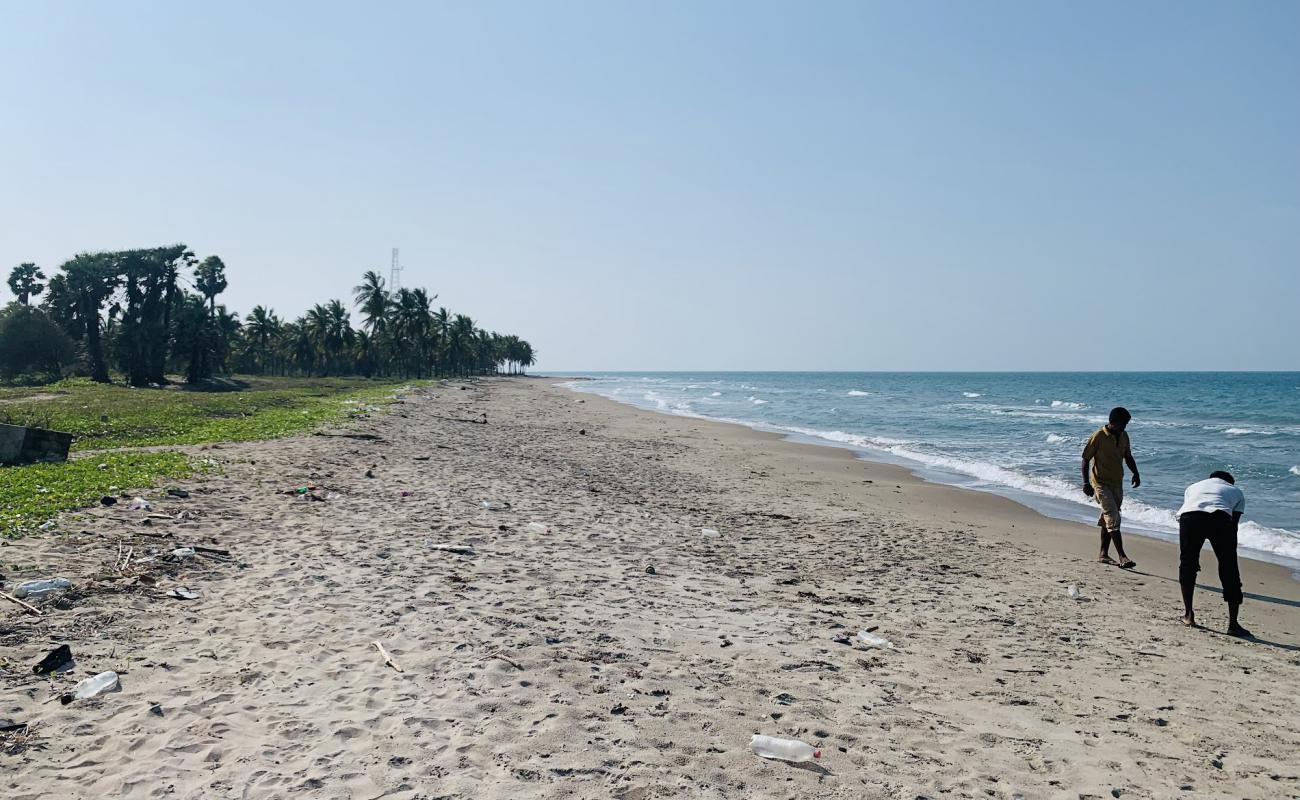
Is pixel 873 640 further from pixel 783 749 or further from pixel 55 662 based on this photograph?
pixel 55 662

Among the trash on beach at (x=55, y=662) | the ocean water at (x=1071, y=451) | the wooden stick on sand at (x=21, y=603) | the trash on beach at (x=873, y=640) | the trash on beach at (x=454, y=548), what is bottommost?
the ocean water at (x=1071, y=451)

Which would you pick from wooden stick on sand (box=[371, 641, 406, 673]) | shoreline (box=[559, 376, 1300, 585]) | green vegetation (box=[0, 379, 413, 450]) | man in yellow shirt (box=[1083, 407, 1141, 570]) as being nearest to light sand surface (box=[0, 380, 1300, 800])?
wooden stick on sand (box=[371, 641, 406, 673])

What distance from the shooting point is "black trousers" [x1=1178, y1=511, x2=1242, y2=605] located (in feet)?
24.0

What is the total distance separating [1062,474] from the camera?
20.6 meters

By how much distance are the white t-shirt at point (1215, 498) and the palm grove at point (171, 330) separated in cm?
5383

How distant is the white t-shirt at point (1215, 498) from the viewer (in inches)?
289

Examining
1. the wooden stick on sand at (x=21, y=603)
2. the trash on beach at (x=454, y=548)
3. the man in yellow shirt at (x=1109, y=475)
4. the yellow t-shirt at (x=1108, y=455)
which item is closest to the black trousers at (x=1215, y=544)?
the man in yellow shirt at (x=1109, y=475)

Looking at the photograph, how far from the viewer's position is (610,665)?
5.59 meters

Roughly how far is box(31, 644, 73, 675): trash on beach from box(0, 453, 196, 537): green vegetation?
3.29 m

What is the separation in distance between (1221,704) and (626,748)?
457cm

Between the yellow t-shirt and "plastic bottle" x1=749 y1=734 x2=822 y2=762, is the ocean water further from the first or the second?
"plastic bottle" x1=749 y1=734 x2=822 y2=762

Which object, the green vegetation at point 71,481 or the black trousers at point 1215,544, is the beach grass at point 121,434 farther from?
the black trousers at point 1215,544

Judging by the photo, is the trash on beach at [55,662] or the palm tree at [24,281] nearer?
the trash on beach at [55,662]

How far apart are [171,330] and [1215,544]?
60.5m
